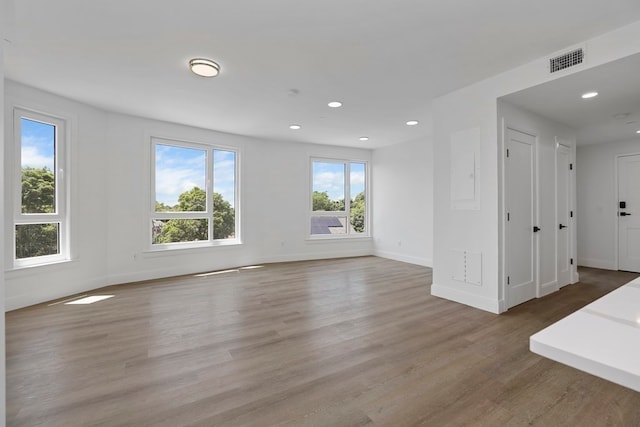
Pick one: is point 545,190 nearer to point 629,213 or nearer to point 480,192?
point 480,192

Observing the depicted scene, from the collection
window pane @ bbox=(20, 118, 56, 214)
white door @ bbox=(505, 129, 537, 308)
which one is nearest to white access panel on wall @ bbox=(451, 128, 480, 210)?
white door @ bbox=(505, 129, 537, 308)

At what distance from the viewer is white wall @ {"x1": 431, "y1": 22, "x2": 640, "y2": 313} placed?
3236mm

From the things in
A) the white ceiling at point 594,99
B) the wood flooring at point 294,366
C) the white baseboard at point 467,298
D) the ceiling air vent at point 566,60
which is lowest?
the wood flooring at point 294,366

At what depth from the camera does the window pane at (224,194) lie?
19.0 ft

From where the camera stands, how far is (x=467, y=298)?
142 inches

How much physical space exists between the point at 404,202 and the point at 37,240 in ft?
20.6

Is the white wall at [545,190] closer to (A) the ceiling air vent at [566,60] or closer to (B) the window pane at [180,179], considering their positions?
(A) the ceiling air vent at [566,60]

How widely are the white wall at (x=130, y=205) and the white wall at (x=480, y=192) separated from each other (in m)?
3.45

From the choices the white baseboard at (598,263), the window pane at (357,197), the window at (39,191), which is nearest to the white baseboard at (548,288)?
the white baseboard at (598,263)

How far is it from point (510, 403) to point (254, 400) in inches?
62.7

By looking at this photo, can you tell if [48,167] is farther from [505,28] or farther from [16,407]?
[505,28]

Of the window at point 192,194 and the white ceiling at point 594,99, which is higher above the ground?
the white ceiling at point 594,99

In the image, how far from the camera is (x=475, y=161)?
3.52 meters

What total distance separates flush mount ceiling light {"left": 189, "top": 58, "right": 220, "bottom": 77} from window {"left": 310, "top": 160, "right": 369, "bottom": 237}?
3929 mm
